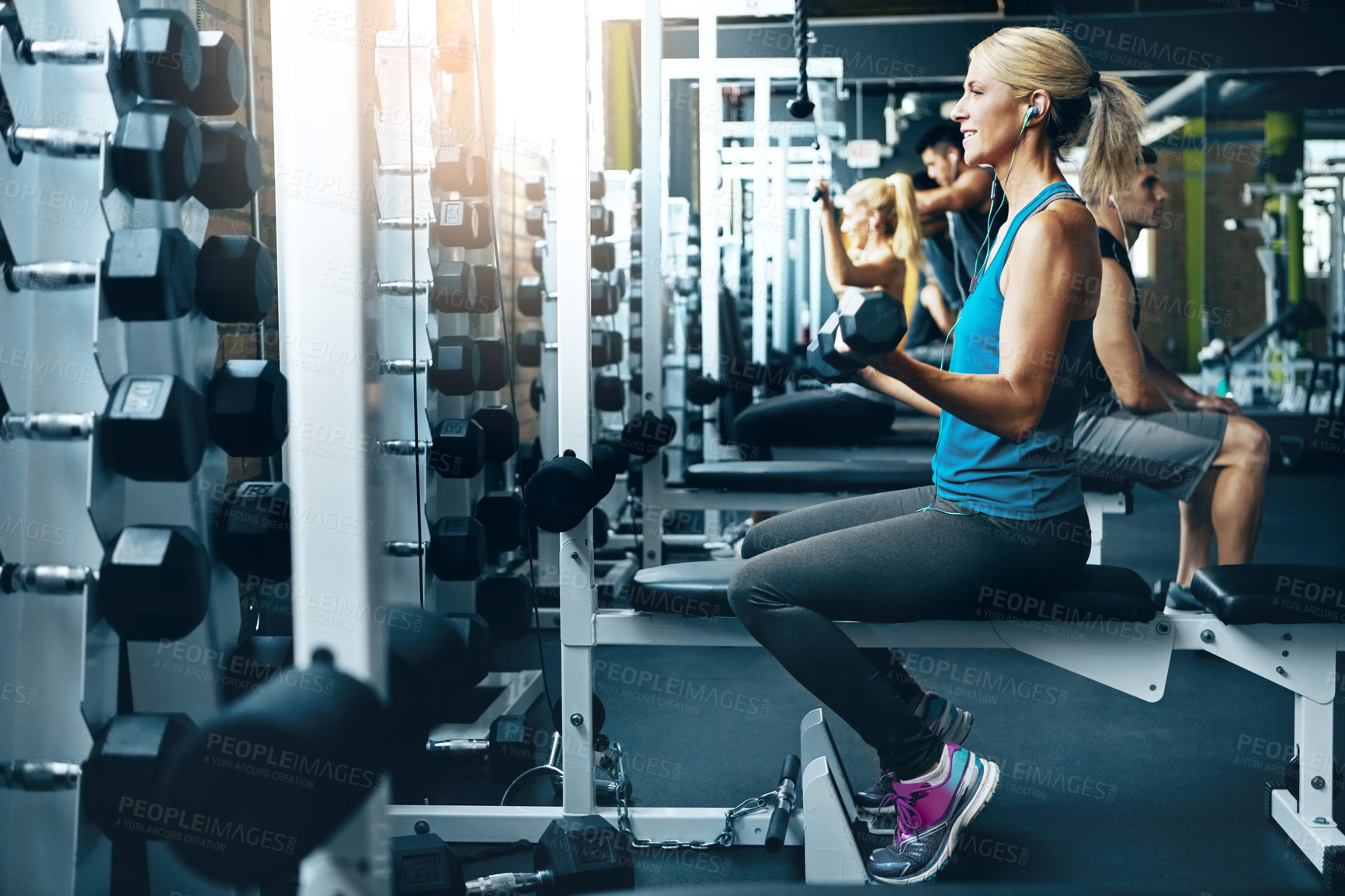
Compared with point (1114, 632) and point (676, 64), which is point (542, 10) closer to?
point (1114, 632)

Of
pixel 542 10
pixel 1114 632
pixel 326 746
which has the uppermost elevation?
pixel 542 10

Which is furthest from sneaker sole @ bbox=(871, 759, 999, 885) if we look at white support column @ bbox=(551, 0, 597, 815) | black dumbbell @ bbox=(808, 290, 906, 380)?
black dumbbell @ bbox=(808, 290, 906, 380)

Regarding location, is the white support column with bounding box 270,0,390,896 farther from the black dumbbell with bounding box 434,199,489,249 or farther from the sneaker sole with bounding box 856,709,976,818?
the black dumbbell with bounding box 434,199,489,249

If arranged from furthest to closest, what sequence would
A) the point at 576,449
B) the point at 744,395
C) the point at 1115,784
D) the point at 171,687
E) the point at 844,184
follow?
the point at 844,184, the point at 744,395, the point at 1115,784, the point at 576,449, the point at 171,687

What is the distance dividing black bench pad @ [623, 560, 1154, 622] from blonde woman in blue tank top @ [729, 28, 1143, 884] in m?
0.03

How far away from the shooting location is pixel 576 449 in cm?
193

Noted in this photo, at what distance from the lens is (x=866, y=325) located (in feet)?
4.22

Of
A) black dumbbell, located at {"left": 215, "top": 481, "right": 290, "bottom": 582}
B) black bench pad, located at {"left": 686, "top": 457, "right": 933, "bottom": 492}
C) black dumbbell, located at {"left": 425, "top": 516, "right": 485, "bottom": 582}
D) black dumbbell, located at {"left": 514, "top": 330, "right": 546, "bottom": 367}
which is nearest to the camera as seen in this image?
black dumbbell, located at {"left": 215, "top": 481, "right": 290, "bottom": 582}

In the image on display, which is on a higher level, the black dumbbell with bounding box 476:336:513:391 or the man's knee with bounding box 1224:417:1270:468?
the black dumbbell with bounding box 476:336:513:391

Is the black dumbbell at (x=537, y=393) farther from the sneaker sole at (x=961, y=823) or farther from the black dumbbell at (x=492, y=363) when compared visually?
the sneaker sole at (x=961, y=823)

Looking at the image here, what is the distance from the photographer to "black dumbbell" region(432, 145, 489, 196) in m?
2.61

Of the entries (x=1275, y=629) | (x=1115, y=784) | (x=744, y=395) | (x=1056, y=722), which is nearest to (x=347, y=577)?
(x=1275, y=629)

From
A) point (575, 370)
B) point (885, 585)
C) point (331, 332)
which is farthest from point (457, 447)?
point (331, 332)

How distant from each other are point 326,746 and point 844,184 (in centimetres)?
938
